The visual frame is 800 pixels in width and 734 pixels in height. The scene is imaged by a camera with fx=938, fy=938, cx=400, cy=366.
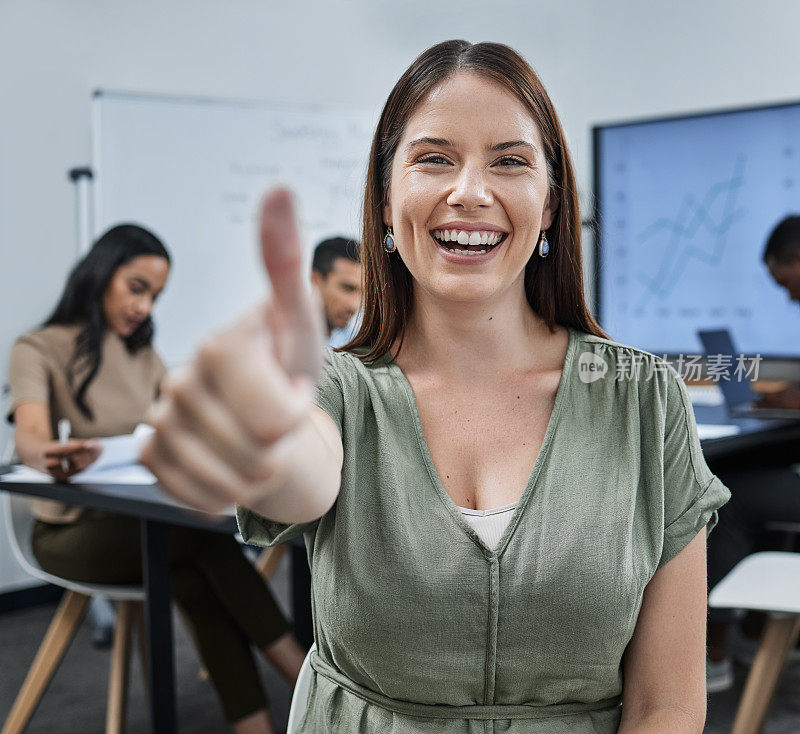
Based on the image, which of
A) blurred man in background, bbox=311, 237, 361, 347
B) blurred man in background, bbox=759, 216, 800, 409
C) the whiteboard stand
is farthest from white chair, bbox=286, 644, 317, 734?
the whiteboard stand

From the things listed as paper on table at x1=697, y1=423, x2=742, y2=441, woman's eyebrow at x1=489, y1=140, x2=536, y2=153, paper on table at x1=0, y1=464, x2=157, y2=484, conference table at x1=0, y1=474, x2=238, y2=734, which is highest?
woman's eyebrow at x1=489, y1=140, x2=536, y2=153

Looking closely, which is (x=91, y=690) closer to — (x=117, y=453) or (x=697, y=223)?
(x=117, y=453)

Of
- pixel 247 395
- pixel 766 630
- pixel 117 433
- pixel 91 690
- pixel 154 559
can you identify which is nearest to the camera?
pixel 247 395

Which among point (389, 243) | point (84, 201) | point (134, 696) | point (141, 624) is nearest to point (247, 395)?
point (389, 243)

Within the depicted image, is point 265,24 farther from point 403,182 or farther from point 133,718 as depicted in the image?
point 403,182

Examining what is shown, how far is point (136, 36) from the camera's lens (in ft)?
11.5

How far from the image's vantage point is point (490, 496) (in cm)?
94

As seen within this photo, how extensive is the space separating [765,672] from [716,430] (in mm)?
523

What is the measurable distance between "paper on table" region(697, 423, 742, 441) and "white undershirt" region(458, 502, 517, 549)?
3.91ft

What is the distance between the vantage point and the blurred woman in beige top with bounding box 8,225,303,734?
80.1 inches

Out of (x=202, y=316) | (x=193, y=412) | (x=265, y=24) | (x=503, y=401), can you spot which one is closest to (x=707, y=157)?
(x=265, y=24)

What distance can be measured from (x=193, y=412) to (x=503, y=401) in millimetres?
618

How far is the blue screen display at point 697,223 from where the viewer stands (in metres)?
3.70

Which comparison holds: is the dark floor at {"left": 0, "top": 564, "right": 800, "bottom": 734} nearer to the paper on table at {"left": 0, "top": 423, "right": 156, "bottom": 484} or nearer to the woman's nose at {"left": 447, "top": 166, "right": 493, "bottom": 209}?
the paper on table at {"left": 0, "top": 423, "right": 156, "bottom": 484}
